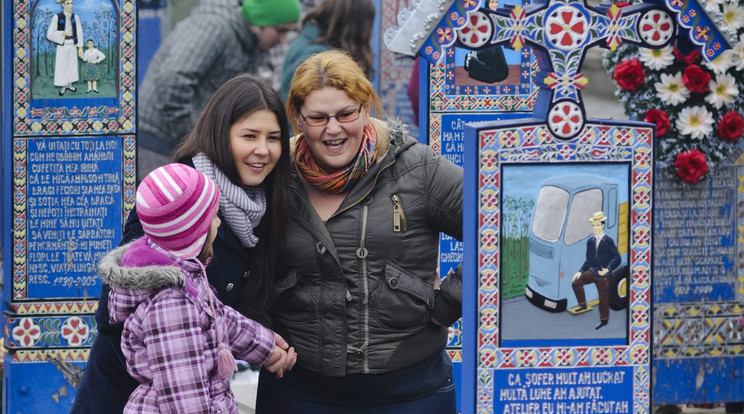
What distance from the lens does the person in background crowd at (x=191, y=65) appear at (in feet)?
24.5

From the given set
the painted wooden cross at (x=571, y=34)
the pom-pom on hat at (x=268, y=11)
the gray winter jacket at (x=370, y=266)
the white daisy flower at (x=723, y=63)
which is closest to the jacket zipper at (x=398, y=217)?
the gray winter jacket at (x=370, y=266)

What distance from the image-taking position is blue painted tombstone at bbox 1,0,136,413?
17.2 feet

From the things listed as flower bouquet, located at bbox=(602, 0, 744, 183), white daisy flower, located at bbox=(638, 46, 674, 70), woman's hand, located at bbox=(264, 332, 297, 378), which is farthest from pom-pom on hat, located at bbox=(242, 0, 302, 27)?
woman's hand, located at bbox=(264, 332, 297, 378)

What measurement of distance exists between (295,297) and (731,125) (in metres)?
3.02

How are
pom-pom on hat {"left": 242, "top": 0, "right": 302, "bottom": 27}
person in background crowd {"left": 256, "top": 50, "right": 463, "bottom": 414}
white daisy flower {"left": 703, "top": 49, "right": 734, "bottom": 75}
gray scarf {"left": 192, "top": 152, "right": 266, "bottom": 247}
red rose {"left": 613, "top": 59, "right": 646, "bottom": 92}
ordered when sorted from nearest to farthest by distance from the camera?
gray scarf {"left": 192, "top": 152, "right": 266, "bottom": 247}
person in background crowd {"left": 256, "top": 50, "right": 463, "bottom": 414}
white daisy flower {"left": 703, "top": 49, "right": 734, "bottom": 75}
red rose {"left": 613, "top": 59, "right": 646, "bottom": 92}
pom-pom on hat {"left": 242, "top": 0, "right": 302, "bottom": 27}

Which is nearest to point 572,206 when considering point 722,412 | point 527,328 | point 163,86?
point 527,328

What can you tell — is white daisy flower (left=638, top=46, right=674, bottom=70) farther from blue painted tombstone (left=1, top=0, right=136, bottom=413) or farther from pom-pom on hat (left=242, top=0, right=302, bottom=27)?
pom-pom on hat (left=242, top=0, right=302, bottom=27)

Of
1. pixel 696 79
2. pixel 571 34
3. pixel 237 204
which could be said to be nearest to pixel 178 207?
pixel 237 204

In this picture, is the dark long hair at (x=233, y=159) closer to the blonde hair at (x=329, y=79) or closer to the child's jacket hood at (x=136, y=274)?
the blonde hair at (x=329, y=79)

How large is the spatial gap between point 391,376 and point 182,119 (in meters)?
4.55

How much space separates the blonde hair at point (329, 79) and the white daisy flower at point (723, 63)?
2341 mm

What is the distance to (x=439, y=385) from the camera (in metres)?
3.44

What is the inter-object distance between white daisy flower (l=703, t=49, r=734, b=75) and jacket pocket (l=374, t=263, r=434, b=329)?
233 centimetres

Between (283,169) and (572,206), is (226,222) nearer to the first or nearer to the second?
(283,169)
